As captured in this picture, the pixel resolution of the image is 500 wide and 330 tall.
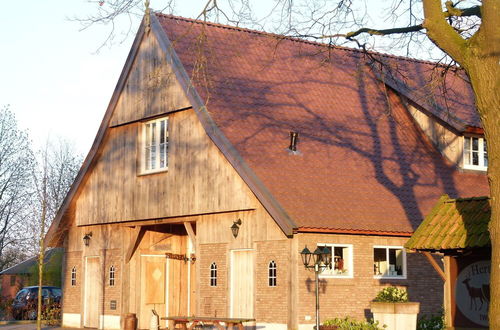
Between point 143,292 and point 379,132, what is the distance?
931 cm

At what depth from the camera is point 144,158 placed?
28.8 metres

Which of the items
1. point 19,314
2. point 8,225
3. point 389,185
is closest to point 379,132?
point 389,185

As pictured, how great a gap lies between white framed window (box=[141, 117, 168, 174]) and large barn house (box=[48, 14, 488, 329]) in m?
0.06

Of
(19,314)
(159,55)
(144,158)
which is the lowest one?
(19,314)

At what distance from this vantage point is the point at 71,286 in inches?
1282

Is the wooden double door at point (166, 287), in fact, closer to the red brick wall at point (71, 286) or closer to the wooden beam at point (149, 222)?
the wooden beam at point (149, 222)

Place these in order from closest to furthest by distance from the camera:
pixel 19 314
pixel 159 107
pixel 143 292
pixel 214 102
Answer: pixel 214 102 < pixel 159 107 < pixel 143 292 < pixel 19 314

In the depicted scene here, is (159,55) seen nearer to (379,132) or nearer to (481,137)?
(379,132)

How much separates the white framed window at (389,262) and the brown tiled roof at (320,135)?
0.76m

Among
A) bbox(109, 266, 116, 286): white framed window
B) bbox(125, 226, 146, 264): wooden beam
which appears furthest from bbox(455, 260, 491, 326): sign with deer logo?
bbox(109, 266, 116, 286): white framed window

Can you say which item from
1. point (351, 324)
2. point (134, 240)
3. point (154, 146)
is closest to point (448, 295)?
point (351, 324)

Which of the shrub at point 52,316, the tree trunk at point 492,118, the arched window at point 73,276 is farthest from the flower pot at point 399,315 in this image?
the shrub at point 52,316

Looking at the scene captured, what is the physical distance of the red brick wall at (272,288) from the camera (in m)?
23.2

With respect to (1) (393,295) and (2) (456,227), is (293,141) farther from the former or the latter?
(2) (456,227)
